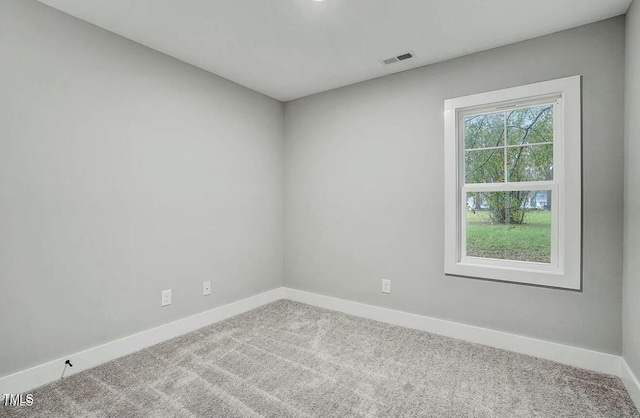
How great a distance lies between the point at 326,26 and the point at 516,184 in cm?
191

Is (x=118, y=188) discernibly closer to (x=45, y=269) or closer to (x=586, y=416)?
(x=45, y=269)

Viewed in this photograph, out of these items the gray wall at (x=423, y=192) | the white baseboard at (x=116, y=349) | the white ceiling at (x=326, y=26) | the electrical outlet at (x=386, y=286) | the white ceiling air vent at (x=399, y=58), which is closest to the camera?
the white baseboard at (x=116, y=349)

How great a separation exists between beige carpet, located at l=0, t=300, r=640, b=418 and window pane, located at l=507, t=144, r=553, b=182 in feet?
4.57

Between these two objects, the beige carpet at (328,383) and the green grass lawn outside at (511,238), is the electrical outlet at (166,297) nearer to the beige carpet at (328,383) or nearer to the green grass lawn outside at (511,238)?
the beige carpet at (328,383)

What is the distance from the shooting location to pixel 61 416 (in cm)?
168

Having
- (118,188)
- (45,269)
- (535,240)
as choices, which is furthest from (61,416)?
(535,240)

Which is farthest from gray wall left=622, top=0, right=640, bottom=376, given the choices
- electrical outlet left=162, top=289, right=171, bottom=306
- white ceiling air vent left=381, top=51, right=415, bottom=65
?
electrical outlet left=162, top=289, right=171, bottom=306

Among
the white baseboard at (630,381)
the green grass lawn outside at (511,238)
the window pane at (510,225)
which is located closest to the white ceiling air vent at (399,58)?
the window pane at (510,225)

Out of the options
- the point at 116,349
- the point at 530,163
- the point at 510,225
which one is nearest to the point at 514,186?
the point at 530,163

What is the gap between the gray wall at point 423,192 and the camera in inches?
84.7

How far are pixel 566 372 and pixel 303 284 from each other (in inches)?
96.9

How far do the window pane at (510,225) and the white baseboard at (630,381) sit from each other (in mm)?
775

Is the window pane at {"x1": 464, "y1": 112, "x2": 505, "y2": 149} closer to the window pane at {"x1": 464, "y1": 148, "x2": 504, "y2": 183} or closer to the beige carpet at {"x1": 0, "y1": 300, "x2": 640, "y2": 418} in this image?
the window pane at {"x1": 464, "y1": 148, "x2": 504, "y2": 183}

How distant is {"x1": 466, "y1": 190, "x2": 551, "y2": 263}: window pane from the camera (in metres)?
2.47
